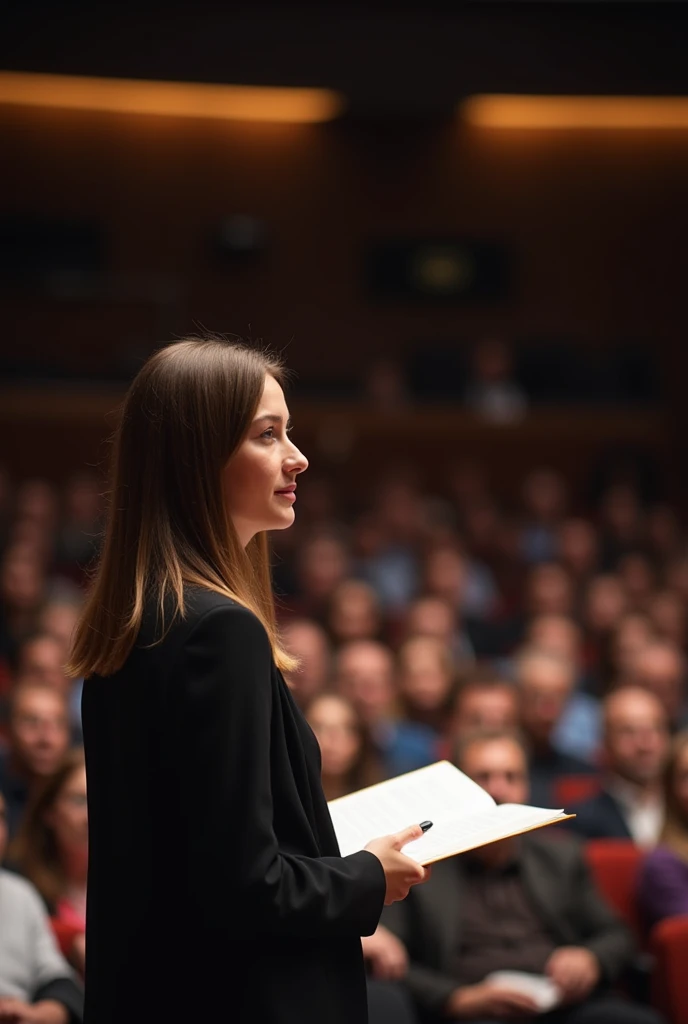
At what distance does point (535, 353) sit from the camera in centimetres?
347

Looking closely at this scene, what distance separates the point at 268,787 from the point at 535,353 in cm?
303

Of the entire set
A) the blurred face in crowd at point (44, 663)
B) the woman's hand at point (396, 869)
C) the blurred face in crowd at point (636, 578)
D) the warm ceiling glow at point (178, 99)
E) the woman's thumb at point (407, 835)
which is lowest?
the blurred face in crowd at point (636, 578)

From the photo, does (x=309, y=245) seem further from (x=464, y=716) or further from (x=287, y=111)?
(x=464, y=716)

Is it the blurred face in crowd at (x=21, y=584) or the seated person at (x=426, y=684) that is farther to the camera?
the blurred face in crowd at (x=21, y=584)

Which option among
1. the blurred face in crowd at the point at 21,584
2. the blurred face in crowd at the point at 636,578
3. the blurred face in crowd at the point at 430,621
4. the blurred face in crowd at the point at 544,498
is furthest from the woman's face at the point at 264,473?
the blurred face in crowd at the point at 544,498

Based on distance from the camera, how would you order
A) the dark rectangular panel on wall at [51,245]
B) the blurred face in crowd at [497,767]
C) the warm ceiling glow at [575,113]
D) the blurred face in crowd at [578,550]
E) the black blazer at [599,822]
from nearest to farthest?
the blurred face in crowd at [497,767] → the black blazer at [599,822] → the blurred face in crowd at [578,550] → the dark rectangular panel on wall at [51,245] → the warm ceiling glow at [575,113]

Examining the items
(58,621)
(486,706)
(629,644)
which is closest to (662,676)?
(629,644)

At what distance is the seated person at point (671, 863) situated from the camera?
1354 mm

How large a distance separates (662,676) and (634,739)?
0.36 metres

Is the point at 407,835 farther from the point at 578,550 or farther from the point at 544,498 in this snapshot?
the point at 544,498

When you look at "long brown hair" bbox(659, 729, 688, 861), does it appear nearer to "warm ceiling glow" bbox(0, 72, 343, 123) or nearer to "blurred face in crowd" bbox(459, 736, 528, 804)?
"blurred face in crowd" bbox(459, 736, 528, 804)

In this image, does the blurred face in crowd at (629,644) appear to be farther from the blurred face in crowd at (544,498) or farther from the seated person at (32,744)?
the seated person at (32,744)

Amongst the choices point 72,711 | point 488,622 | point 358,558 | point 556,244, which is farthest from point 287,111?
point 72,711

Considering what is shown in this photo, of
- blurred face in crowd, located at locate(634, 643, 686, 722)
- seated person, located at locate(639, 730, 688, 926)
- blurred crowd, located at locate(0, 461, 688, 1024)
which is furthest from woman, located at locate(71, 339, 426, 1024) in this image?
blurred face in crowd, located at locate(634, 643, 686, 722)
